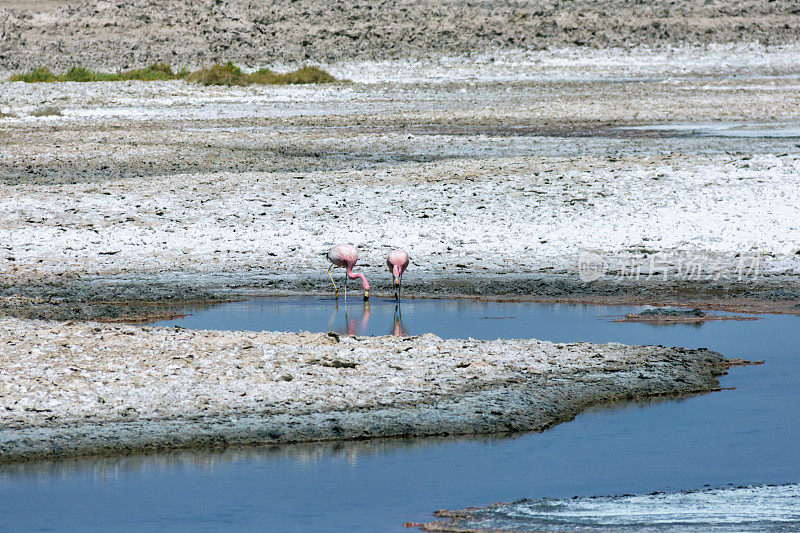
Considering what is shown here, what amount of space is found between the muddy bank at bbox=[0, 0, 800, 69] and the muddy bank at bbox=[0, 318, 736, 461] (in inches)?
1781

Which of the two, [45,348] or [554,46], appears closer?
[45,348]

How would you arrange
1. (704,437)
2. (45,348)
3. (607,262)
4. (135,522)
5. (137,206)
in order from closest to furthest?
(135,522) → (704,437) → (45,348) → (607,262) → (137,206)

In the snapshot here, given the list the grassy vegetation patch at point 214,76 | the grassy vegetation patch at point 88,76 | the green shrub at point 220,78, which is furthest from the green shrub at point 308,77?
the grassy vegetation patch at point 88,76

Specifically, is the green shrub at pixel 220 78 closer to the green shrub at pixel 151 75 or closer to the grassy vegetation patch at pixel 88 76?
the green shrub at pixel 151 75

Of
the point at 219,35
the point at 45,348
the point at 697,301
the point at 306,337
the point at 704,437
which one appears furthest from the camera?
the point at 219,35

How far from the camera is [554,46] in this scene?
5372 centimetres

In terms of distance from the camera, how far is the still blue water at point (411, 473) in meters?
5.85

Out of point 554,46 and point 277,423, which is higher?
point 554,46

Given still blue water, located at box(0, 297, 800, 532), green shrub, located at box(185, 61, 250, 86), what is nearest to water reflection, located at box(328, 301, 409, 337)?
still blue water, located at box(0, 297, 800, 532)

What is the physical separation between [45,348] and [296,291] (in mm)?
4044

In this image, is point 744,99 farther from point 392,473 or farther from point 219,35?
point 219,35

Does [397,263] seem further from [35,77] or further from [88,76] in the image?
[88,76]

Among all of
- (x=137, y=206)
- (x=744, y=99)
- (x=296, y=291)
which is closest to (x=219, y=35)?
(x=744, y=99)

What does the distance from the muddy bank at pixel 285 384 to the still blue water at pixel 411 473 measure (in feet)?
0.65
